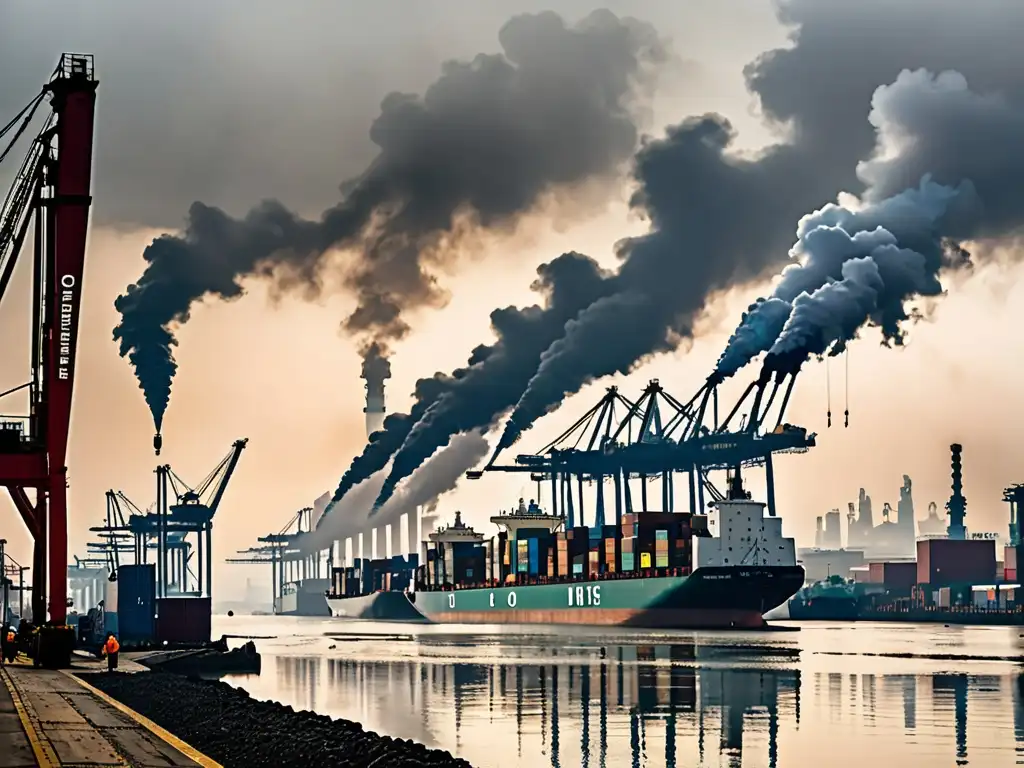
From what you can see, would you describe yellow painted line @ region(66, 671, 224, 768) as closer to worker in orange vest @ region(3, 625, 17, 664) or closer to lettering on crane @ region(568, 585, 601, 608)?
worker in orange vest @ region(3, 625, 17, 664)

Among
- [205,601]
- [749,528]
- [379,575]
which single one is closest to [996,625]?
[749,528]

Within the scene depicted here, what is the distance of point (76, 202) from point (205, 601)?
2924cm

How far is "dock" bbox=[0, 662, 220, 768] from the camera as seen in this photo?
21.0m

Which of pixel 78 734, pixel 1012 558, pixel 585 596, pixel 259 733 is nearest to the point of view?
pixel 78 734

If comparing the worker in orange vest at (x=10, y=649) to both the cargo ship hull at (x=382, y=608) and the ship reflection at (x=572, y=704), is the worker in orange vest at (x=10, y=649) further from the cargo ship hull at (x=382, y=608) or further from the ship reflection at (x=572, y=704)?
the cargo ship hull at (x=382, y=608)

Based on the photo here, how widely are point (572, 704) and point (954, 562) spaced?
146543mm

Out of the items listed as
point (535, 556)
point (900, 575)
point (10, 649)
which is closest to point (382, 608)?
point (535, 556)

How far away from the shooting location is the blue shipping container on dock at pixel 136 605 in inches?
2594

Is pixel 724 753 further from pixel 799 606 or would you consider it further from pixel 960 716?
pixel 799 606

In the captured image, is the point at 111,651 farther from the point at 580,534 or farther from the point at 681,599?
the point at 580,534

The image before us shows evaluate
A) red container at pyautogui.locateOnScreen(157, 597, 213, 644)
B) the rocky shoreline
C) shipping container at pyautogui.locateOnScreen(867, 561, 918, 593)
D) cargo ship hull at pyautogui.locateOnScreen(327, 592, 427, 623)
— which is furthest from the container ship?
the rocky shoreline

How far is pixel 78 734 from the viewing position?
24109 mm

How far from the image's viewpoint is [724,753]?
31109 mm

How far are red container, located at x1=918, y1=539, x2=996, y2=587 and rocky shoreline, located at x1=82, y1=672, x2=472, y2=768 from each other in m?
152
